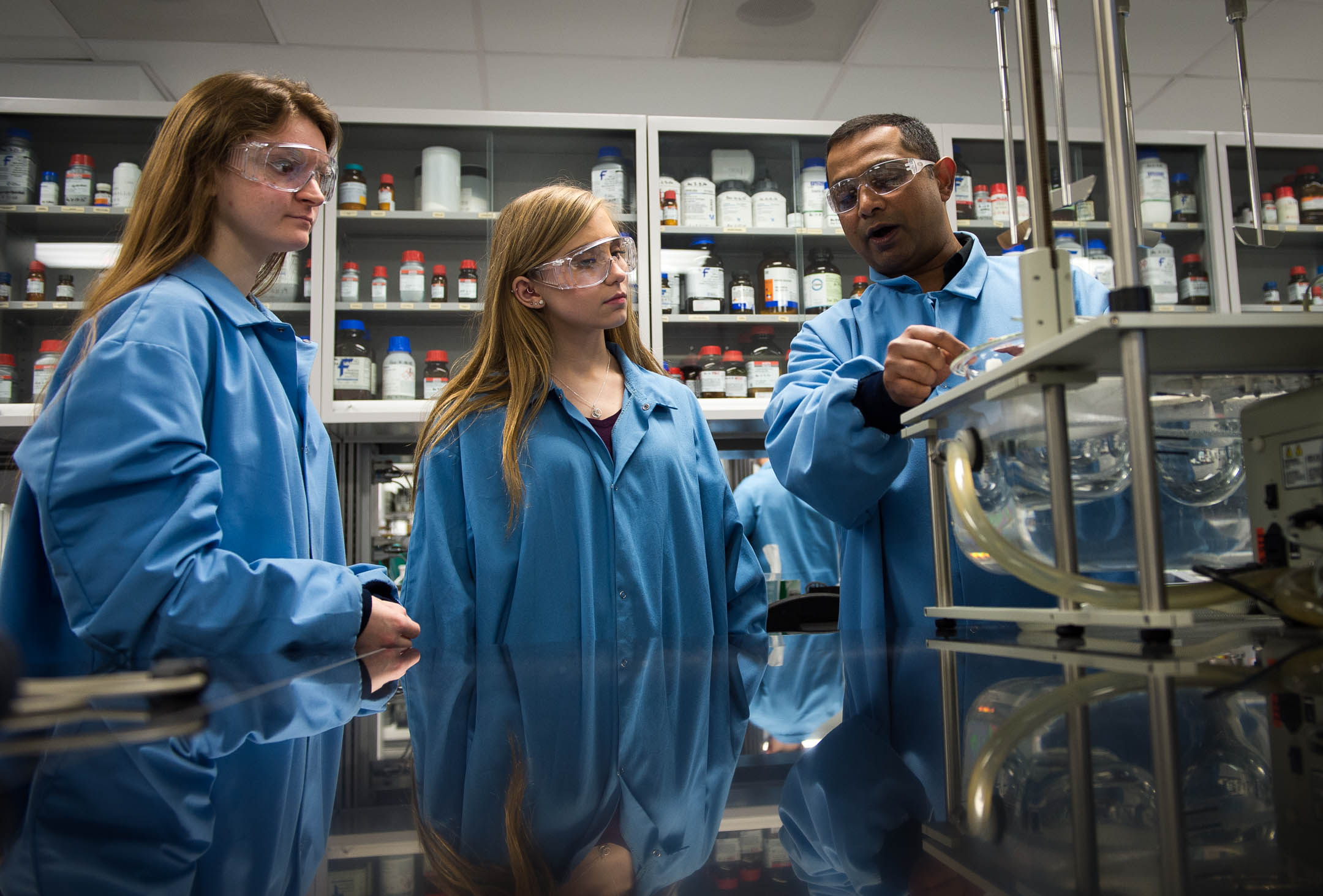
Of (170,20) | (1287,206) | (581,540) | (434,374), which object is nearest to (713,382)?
(434,374)

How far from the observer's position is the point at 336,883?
262mm

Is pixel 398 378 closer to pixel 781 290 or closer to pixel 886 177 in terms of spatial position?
pixel 781 290

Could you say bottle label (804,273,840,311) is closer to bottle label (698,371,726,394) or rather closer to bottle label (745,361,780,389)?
bottle label (745,361,780,389)

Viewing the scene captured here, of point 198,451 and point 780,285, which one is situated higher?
point 780,285

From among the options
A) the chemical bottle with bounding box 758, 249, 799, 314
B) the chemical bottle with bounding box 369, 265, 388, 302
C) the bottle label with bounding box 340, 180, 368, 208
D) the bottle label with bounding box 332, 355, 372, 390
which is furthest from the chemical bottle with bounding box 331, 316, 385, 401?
the chemical bottle with bounding box 758, 249, 799, 314

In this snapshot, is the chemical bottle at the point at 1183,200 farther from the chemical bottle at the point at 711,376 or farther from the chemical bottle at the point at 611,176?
the chemical bottle at the point at 611,176

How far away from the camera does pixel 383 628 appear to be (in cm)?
110

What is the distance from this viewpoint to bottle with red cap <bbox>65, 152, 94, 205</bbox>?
9.65 ft

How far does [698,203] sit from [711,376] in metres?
0.61

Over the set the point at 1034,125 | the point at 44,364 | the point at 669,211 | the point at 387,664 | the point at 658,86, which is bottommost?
the point at 387,664

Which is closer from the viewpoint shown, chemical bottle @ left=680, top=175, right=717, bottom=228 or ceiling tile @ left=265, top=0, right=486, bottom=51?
ceiling tile @ left=265, top=0, right=486, bottom=51

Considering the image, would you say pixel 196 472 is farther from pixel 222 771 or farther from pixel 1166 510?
pixel 1166 510

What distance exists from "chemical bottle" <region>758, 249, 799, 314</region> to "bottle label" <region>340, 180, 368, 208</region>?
53.6 inches

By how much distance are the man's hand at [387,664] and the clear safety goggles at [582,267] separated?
801 mm
